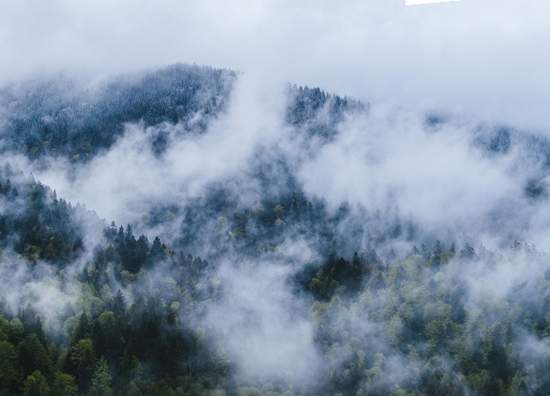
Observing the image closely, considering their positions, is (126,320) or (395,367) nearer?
(126,320)

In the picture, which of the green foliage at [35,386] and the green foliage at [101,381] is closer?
the green foliage at [35,386]

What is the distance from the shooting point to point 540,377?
184 metres

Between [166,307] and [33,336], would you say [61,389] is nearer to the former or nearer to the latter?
[33,336]

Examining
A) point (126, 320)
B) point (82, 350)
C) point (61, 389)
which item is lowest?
point (61, 389)

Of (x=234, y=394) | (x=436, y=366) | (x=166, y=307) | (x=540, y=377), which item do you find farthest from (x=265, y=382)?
(x=540, y=377)

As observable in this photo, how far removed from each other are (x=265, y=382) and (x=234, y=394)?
1469 cm

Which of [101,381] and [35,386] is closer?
[35,386]

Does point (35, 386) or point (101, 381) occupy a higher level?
point (101, 381)

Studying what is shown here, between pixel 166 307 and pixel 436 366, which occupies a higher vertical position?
pixel 166 307

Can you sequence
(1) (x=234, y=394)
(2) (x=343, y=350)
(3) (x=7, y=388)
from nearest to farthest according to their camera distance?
(3) (x=7, y=388), (1) (x=234, y=394), (2) (x=343, y=350)

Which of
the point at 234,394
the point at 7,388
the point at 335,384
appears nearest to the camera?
the point at 7,388

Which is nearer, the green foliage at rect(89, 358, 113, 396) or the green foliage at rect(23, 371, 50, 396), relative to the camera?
the green foliage at rect(23, 371, 50, 396)

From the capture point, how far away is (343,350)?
189m

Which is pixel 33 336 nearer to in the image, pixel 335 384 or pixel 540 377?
pixel 335 384
